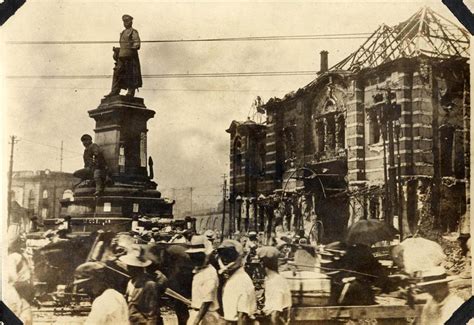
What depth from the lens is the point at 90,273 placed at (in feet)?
15.0

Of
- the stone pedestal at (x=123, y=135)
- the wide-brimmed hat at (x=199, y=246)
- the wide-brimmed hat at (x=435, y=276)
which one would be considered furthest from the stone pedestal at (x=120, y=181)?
the wide-brimmed hat at (x=435, y=276)

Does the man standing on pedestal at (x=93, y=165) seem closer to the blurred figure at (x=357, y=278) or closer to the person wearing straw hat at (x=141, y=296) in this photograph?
the person wearing straw hat at (x=141, y=296)

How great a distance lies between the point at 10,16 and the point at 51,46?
444 mm

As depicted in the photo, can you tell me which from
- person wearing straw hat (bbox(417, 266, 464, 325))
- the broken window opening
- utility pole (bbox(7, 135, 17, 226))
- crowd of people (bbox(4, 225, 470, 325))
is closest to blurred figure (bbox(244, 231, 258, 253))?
crowd of people (bbox(4, 225, 470, 325))

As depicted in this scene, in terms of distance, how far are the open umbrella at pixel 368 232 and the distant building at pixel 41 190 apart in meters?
2.75

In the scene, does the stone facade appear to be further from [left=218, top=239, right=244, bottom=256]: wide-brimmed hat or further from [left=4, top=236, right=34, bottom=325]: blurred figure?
[left=4, top=236, right=34, bottom=325]: blurred figure

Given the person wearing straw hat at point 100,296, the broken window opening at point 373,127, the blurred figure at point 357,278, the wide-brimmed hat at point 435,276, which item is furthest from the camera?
the broken window opening at point 373,127

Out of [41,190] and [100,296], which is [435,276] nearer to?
[100,296]

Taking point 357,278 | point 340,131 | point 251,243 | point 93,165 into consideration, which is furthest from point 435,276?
point 93,165

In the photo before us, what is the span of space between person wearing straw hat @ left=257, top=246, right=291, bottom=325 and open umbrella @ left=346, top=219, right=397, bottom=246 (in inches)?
29.9

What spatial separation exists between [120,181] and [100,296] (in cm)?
112

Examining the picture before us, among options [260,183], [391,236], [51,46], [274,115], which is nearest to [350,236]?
[391,236]

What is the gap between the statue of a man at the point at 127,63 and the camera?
4852 mm

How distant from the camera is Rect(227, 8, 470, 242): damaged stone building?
4809mm
